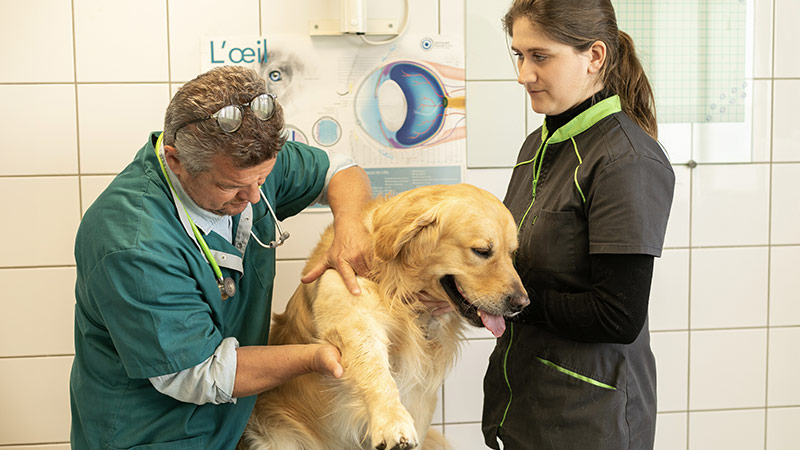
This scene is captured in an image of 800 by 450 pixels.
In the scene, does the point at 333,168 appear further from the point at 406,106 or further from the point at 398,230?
the point at 406,106

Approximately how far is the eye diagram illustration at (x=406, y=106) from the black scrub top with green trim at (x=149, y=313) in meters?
0.68

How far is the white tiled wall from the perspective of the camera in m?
2.09

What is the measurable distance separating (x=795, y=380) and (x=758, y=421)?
0.66 feet

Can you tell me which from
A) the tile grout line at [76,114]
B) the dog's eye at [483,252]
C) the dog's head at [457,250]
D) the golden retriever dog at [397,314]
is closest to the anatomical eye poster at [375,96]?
the tile grout line at [76,114]

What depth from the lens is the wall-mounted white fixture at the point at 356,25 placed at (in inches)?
81.6

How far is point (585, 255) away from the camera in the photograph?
4.67 feet

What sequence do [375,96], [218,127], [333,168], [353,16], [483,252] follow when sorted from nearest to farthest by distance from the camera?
[218,127] < [483,252] < [333,168] < [353,16] < [375,96]

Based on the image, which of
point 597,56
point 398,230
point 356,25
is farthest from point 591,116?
point 356,25

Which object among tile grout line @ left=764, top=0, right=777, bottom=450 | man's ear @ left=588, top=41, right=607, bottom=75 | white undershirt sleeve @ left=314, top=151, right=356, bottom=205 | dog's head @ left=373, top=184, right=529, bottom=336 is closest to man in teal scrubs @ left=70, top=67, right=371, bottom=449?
dog's head @ left=373, top=184, right=529, bottom=336

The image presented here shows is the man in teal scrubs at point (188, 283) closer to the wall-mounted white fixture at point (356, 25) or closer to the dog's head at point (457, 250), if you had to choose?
the dog's head at point (457, 250)

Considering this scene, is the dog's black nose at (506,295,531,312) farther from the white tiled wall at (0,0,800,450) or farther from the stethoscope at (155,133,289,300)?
the white tiled wall at (0,0,800,450)

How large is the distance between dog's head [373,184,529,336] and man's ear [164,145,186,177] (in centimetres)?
46

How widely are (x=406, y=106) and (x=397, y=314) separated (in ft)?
3.05

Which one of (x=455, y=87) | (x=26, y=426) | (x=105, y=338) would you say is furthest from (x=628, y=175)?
(x=26, y=426)
